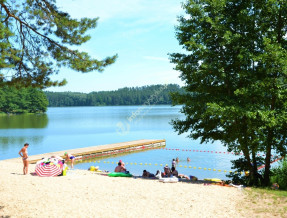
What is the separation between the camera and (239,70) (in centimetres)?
1266

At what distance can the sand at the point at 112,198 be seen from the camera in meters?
8.61

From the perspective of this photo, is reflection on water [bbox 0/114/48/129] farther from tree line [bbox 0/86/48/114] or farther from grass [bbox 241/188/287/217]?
grass [bbox 241/188/287/217]

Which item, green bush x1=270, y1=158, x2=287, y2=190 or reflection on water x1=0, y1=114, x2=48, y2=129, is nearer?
green bush x1=270, y1=158, x2=287, y2=190

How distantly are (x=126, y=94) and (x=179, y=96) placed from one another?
15660 cm

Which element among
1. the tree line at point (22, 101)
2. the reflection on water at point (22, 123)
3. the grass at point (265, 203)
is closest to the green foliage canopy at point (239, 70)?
the grass at point (265, 203)

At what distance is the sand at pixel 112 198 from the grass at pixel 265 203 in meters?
0.35

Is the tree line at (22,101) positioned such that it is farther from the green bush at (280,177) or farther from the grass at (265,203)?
the grass at (265,203)

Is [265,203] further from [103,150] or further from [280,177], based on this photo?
[103,150]

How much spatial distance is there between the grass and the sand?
1.16 ft

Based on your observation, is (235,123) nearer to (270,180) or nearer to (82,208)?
(270,180)

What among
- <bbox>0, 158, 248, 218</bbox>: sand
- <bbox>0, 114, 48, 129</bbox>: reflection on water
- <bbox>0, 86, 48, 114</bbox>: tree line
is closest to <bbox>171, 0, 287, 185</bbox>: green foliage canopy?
<bbox>0, 158, 248, 218</bbox>: sand

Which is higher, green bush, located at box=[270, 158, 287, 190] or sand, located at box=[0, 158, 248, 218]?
sand, located at box=[0, 158, 248, 218]

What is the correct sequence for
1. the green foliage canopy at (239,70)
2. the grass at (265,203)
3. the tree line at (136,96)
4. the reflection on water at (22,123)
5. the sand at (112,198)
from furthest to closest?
the tree line at (136,96)
the reflection on water at (22,123)
the green foliage canopy at (239,70)
the grass at (265,203)
the sand at (112,198)

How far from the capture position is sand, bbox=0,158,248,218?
861 cm
